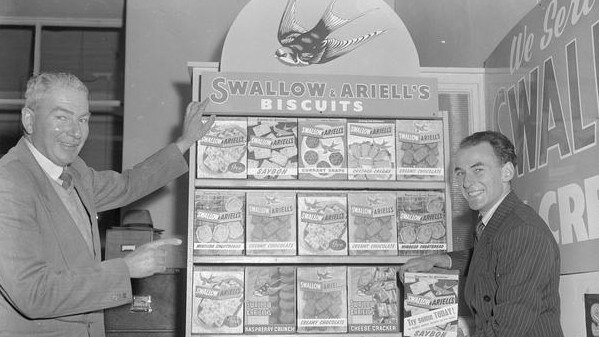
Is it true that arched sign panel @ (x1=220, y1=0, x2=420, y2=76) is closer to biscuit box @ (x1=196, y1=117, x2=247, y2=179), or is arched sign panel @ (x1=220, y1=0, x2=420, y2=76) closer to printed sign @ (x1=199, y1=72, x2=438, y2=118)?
printed sign @ (x1=199, y1=72, x2=438, y2=118)

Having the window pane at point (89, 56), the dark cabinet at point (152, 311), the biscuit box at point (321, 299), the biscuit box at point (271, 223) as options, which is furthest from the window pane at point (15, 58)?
the biscuit box at point (321, 299)

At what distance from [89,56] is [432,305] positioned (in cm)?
466

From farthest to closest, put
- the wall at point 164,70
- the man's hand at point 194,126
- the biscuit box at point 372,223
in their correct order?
the wall at point 164,70 < the biscuit box at point 372,223 < the man's hand at point 194,126

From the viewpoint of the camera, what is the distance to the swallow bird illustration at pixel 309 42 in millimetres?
3803

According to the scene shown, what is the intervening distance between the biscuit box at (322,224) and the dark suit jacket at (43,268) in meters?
1.17

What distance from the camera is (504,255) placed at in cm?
262

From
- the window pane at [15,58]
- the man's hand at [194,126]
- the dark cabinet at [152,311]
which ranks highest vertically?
the window pane at [15,58]

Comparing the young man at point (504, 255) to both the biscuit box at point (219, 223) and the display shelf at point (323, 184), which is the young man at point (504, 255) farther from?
the biscuit box at point (219, 223)

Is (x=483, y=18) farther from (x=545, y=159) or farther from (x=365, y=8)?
(x=545, y=159)

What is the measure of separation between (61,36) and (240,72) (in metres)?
3.84

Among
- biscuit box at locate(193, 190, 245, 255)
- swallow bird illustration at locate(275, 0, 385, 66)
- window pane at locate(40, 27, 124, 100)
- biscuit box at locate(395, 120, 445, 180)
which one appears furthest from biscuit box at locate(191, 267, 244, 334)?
window pane at locate(40, 27, 124, 100)

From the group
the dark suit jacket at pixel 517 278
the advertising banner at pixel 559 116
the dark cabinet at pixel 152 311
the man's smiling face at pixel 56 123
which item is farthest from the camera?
the dark cabinet at pixel 152 311

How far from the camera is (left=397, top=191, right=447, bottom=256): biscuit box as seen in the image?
3666 millimetres

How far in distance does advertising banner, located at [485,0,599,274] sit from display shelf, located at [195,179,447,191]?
51 centimetres
